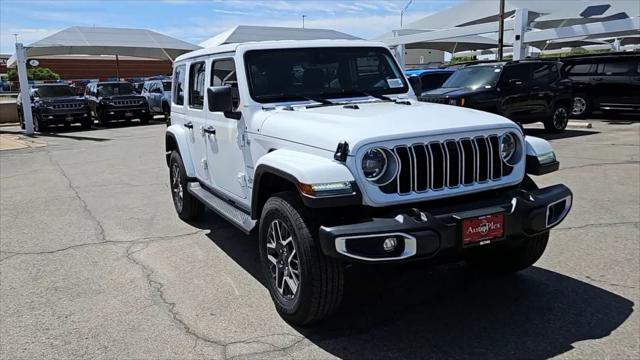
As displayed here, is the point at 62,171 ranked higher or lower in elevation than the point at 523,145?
lower

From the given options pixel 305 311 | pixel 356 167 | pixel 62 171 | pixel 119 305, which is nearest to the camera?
pixel 356 167

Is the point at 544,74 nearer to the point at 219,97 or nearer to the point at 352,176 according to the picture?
the point at 219,97

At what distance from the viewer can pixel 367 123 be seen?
11.9ft

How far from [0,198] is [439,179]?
739 cm

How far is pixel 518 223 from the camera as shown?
3.42 meters

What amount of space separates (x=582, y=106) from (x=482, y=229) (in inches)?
655

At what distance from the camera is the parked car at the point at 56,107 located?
63.3 feet

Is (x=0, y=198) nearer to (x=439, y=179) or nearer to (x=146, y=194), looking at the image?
(x=146, y=194)

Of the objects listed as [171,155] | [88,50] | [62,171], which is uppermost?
[88,50]

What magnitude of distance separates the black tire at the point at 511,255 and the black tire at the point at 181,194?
3302 millimetres

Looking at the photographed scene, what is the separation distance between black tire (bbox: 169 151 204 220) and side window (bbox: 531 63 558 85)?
32.0 feet

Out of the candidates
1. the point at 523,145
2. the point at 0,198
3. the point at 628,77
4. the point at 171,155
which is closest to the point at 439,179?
the point at 523,145

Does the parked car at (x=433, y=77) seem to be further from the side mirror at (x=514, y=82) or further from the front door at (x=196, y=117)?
the front door at (x=196, y=117)

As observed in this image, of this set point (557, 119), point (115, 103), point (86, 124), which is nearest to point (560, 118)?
point (557, 119)
